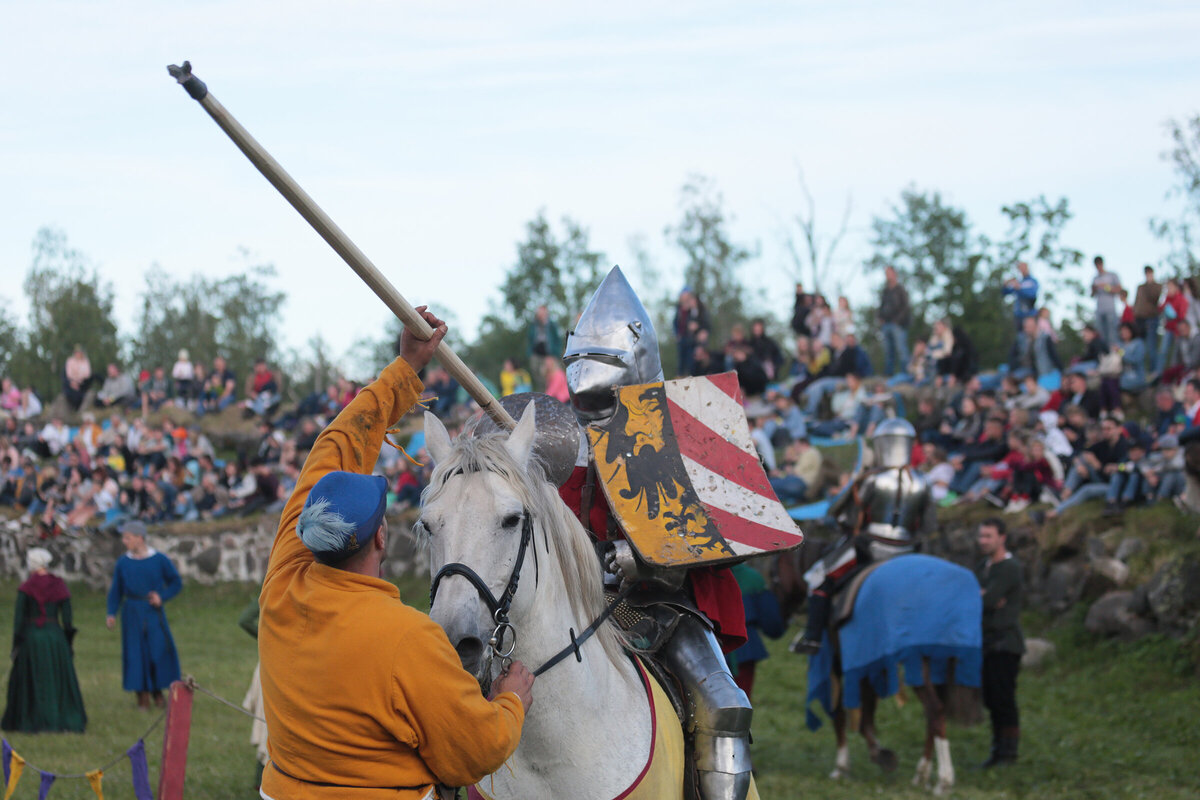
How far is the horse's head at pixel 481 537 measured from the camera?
2758 millimetres

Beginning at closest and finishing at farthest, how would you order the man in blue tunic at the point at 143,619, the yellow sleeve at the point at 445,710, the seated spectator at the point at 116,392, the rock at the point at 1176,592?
the yellow sleeve at the point at 445,710 → the rock at the point at 1176,592 → the man in blue tunic at the point at 143,619 → the seated spectator at the point at 116,392

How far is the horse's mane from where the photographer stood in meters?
3.03

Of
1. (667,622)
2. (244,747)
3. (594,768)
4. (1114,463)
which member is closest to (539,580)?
(594,768)

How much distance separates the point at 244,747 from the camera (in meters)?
9.48

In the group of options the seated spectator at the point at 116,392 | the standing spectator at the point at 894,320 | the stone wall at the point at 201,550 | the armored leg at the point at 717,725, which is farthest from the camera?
the seated spectator at the point at 116,392

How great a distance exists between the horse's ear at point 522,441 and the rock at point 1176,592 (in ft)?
28.3

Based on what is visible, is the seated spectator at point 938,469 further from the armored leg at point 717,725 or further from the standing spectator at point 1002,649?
the armored leg at point 717,725

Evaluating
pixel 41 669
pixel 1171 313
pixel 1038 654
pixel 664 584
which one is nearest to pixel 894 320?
pixel 1171 313

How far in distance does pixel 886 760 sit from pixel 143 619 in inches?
281

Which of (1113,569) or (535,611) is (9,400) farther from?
(535,611)

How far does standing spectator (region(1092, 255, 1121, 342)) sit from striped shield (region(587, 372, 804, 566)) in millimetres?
12841

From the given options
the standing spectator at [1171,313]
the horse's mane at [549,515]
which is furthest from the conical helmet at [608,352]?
the standing spectator at [1171,313]

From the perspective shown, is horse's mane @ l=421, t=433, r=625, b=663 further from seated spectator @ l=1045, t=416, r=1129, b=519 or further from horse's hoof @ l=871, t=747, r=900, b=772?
seated spectator @ l=1045, t=416, r=1129, b=519

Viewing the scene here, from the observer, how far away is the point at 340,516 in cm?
264
